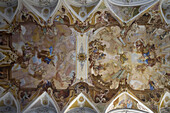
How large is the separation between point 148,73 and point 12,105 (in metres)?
11.1

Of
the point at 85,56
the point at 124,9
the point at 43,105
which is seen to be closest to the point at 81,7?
the point at 124,9

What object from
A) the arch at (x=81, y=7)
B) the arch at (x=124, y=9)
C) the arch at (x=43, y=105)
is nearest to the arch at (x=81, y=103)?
the arch at (x=43, y=105)

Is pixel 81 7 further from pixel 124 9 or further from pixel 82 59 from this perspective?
pixel 82 59

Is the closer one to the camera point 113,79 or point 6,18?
point 6,18

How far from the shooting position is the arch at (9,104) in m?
11.9

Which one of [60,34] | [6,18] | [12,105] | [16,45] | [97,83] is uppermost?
[6,18]

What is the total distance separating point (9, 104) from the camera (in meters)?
12.2

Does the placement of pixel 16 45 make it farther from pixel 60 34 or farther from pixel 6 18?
pixel 60 34

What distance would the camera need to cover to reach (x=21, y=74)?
1255cm

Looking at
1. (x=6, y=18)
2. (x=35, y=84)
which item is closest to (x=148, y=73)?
(x=35, y=84)

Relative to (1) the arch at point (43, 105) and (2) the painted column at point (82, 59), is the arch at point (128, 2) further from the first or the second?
(1) the arch at point (43, 105)

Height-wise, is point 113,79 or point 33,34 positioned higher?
point 33,34

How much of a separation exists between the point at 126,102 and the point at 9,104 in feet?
30.2

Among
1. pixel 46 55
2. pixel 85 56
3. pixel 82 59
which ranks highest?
pixel 46 55
